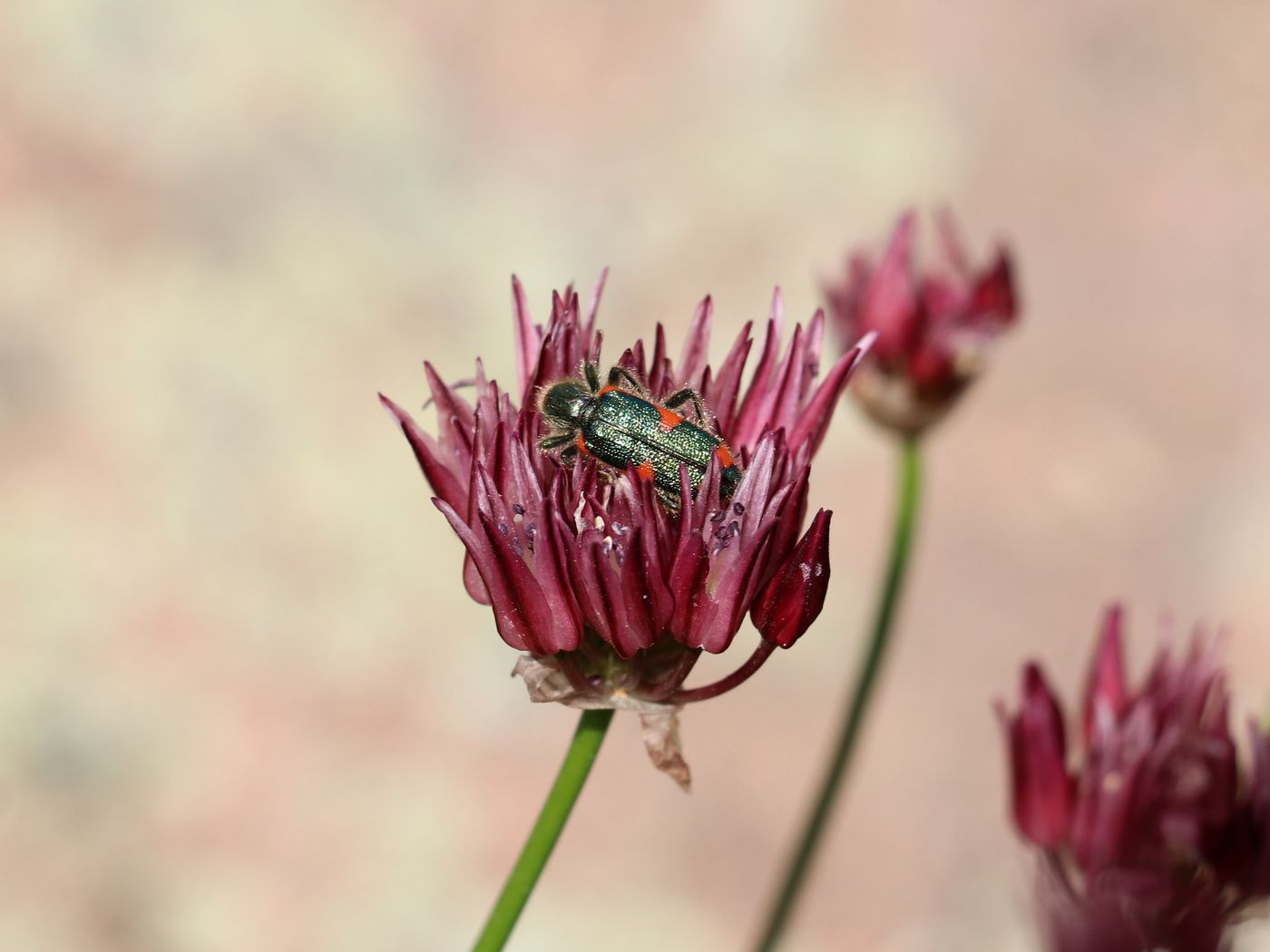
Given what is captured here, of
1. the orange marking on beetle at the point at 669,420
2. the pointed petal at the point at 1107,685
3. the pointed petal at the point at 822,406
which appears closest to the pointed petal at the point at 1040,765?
the pointed petal at the point at 1107,685

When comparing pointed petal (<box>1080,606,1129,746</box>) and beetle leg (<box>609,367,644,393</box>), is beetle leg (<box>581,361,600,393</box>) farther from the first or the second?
pointed petal (<box>1080,606,1129,746</box>)

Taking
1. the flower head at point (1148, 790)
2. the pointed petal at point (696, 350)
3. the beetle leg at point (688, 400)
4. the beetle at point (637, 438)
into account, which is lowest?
the flower head at point (1148, 790)

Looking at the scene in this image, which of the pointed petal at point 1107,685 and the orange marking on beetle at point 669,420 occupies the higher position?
the orange marking on beetle at point 669,420

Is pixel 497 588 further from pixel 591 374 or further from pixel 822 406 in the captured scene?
pixel 822 406

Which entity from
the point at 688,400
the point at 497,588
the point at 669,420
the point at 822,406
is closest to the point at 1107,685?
the point at 822,406

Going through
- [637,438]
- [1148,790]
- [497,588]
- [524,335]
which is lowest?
[1148,790]

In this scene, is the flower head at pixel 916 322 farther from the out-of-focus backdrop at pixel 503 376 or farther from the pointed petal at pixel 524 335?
the out-of-focus backdrop at pixel 503 376

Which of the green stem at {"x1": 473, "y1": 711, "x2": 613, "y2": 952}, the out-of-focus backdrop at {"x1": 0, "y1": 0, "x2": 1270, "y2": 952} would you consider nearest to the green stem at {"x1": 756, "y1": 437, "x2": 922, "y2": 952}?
the green stem at {"x1": 473, "y1": 711, "x2": 613, "y2": 952}
